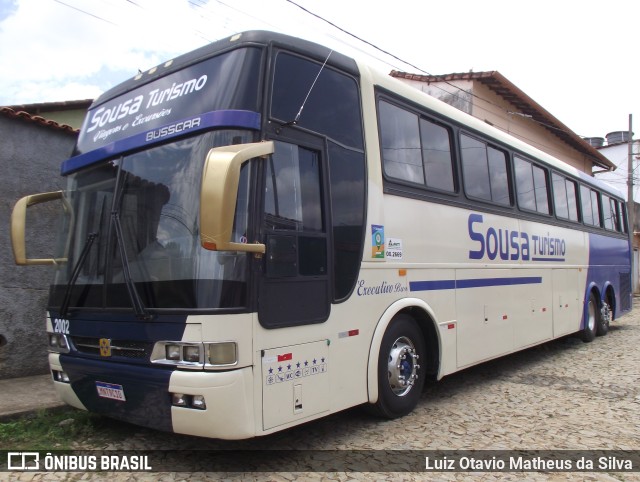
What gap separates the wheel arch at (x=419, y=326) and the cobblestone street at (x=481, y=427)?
1.62 feet

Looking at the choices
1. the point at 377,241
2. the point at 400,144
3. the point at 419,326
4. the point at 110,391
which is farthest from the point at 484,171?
the point at 110,391

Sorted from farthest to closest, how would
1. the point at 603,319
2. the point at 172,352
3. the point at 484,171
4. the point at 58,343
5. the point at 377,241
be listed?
A: the point at 603,319
the point at 484,171
the point at 377,241
the point at 58,343
the point at 172,352

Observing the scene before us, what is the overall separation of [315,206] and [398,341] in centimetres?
181

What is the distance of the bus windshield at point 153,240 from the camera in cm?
354

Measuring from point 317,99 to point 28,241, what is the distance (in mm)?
4570

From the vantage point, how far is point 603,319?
11.5m

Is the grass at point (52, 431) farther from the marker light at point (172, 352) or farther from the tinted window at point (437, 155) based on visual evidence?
the tinted window at point (437, 155)

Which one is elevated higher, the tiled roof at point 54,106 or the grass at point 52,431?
the tiled roof at point 54,106

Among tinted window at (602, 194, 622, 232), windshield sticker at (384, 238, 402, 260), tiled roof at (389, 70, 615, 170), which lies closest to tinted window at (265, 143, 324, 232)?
windshield sticker at (384, 238, 402, 260)

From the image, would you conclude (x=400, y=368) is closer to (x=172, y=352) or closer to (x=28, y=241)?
(x=172, y=352)

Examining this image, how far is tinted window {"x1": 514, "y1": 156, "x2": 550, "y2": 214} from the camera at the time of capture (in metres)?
7.87

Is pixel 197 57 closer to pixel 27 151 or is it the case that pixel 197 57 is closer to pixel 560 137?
pixel 27 151

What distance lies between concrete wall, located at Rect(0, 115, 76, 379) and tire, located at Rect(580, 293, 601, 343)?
9633 millimetres

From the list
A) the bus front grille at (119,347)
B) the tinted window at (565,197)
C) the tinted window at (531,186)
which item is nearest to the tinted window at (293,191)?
the bus front grille at (119,347)
